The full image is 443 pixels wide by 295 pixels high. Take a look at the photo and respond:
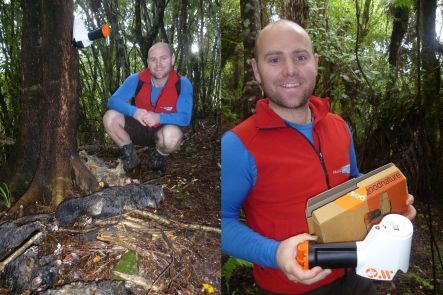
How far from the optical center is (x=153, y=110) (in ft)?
3.84

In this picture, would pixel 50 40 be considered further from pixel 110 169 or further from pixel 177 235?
pixel 177 235

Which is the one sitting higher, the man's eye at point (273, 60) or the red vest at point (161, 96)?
the man's eye at point (273, 60)

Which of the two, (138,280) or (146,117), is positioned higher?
(146,117)

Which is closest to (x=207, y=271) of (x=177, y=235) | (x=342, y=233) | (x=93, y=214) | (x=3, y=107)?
(x=177, y=235)

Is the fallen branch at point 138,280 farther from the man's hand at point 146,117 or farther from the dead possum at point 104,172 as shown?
the man's hand at point 146,117

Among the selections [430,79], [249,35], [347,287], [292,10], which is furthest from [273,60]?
[347,287]

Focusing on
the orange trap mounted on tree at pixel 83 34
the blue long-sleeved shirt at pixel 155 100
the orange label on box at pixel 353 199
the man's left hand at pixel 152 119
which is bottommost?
the orange label on box at pixel 353 199

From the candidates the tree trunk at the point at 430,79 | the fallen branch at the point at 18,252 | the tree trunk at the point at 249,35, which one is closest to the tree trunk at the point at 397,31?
the tree trunk at the point at 430,79

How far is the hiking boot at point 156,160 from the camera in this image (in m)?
1.23

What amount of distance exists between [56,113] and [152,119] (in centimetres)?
27

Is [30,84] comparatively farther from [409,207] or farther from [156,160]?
[409,207]

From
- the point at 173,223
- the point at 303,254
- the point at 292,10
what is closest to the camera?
the point at 303,254

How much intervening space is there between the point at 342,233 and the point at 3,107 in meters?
0.97

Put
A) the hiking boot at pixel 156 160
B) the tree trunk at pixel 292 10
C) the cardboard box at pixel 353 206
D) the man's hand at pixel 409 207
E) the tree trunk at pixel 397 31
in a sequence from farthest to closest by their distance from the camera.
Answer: the tree trunk at pixel 397 31, the tree trunk at pixel 292 10, the hiking boot at pixel 156 160, the man's hand at pixel 409 207, the cardboard box at pixel 353 206
